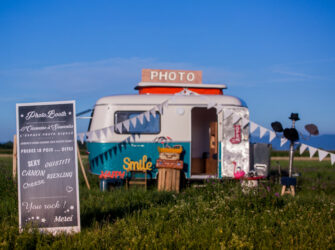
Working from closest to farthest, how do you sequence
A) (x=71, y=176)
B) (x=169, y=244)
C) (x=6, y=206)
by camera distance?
(x=169, y=244) → (x=71, y=176) → (x=6, y=206)

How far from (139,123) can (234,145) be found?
2.46 meters

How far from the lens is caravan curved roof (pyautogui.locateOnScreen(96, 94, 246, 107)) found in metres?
10.0

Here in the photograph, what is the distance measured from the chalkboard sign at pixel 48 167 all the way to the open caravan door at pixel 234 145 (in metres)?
5.17

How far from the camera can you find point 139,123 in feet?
32.4

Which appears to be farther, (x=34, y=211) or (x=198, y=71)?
(x=198, y=71)

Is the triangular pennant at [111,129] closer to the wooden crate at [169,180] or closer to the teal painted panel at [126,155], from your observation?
the teal painted panel at [126,155]

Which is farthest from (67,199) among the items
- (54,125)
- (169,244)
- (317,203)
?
(317,203)

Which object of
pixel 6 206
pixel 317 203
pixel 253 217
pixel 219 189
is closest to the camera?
pixel 253 217

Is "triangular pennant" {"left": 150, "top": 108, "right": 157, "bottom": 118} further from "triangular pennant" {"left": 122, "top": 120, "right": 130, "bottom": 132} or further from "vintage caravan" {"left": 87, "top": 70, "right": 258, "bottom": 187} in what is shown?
"triangular pennant" {"left": 122, "top": 120, "right": 130, "bottom": 132}

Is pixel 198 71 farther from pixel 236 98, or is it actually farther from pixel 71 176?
pixel 71 176

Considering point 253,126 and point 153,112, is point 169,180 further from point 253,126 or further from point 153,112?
point 253,126

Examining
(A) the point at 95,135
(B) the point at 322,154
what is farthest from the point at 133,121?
(B) the point at 322,154

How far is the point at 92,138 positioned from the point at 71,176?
4634 millimetres

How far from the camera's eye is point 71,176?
18.2ft
